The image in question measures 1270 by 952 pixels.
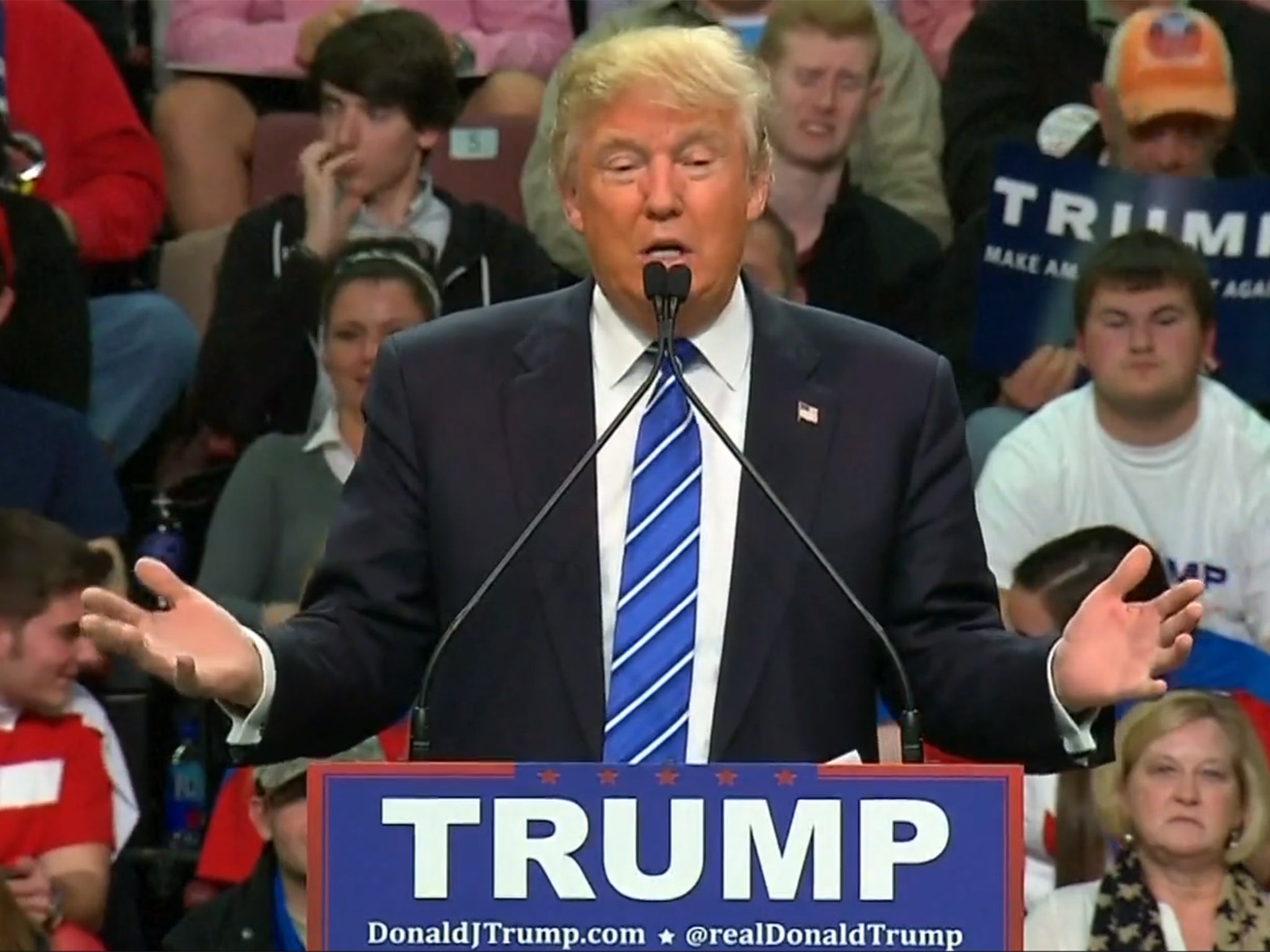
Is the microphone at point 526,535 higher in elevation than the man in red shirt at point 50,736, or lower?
higher

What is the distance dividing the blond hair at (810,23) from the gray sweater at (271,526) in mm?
1308

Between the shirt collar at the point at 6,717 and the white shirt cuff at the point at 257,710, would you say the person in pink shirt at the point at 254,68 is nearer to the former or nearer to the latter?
the shirt collar at the point at 6,717

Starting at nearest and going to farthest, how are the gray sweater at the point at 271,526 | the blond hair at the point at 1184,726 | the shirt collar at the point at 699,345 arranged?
the shirt collar at the point at 699,345
the blond hair at the point at 1184,726
the gray sweater at the point at 271,526

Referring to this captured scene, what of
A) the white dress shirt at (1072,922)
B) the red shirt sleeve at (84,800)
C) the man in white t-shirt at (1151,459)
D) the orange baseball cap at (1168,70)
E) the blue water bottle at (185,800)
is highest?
the orange baseball cap at (1168,70)

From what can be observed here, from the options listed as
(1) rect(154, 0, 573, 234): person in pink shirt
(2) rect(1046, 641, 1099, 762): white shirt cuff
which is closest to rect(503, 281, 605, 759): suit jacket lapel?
(2) rect(1046, 641, 1099, 762): white shirt cuff

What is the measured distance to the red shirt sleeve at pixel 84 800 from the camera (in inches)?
176

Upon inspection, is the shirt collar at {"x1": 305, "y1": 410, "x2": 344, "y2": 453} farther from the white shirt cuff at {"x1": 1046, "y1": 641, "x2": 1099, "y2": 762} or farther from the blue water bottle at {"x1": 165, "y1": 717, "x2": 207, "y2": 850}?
the white shirt cuff at {"x1": 1046, "y1": 641, "x2": 1099, "y2": 762}

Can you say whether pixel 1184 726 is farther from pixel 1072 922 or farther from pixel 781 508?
pixel 781 508

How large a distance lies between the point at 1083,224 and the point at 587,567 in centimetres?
302

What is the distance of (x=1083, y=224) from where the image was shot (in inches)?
211

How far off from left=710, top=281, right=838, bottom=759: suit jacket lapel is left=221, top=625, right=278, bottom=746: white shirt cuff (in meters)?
0.40

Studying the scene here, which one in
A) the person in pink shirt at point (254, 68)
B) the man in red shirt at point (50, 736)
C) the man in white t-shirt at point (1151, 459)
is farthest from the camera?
the person in pink shirt at point (254, 68)

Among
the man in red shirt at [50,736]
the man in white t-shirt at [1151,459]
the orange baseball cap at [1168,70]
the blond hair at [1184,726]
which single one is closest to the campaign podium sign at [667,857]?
the blond hair at [1184,726]

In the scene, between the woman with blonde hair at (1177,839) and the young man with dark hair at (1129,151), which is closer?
the woman with blonde hair at (1177,839)
